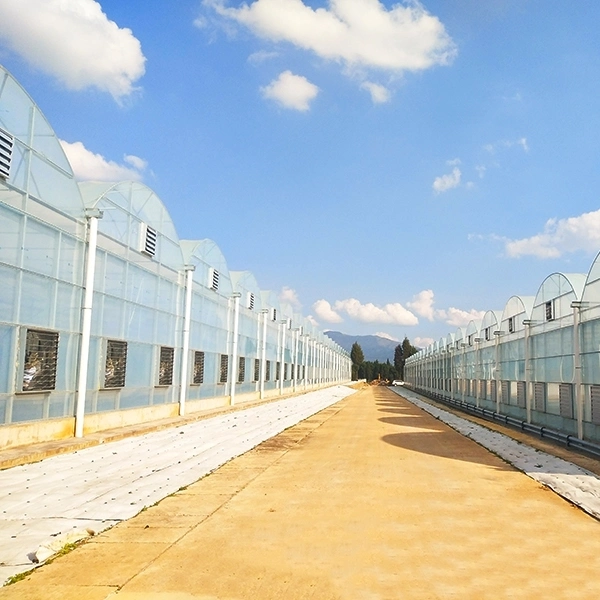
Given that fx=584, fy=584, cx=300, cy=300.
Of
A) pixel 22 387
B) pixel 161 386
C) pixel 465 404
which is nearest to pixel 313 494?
pixel 22 387

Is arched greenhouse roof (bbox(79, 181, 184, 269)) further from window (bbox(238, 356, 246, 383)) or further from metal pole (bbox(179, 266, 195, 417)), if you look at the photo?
window (bbox(238, 356, 246, 383))

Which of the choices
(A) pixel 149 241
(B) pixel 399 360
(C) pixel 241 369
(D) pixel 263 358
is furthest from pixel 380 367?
(A) pixel 149 241

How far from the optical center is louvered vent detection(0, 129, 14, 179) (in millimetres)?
13672

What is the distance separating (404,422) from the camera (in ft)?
92.2

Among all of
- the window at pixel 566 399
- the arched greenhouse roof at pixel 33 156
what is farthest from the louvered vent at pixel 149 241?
the window at pixel 566 399

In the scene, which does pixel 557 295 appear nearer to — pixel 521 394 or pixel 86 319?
pixel 521 394

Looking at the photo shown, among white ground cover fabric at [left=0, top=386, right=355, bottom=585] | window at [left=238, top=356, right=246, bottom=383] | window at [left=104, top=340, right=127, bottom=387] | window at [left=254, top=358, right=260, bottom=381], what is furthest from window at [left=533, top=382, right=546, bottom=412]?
window at [left=254, top=358, right=260, bottom=381]

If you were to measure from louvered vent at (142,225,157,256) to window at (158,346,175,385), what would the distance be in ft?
13.3

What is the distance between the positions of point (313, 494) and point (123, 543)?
14.0 ft

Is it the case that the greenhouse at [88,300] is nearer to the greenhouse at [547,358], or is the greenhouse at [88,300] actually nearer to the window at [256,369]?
the window at [256,369]

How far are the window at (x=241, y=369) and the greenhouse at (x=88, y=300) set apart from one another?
4961 mm

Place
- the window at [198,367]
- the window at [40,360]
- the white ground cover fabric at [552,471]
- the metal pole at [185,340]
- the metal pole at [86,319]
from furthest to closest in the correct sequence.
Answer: the window at [198,367]
the metal pole at [185,340]
the metal pole at [86,319]
the window at [40,360]
the white ground cover fabric at [552,471]

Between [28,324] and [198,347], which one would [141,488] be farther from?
[198,347]

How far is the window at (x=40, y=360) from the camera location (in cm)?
1469
